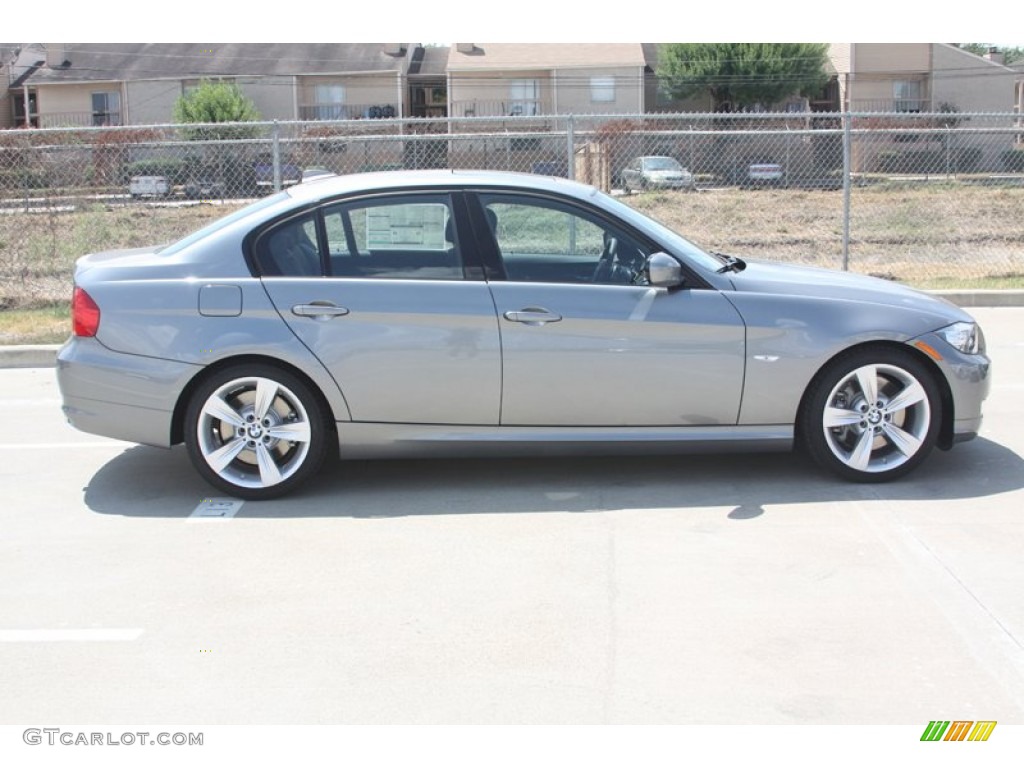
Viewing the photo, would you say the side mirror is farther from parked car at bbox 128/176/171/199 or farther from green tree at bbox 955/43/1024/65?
green tree at bbox 955/43/1024/65

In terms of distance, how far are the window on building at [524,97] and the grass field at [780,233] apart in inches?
1033

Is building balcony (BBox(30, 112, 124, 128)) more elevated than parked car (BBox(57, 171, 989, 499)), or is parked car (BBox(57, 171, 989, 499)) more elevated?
building balcony (BBox(30, 112, 124, 128))

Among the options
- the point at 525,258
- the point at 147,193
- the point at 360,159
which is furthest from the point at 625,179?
the point at 525,258

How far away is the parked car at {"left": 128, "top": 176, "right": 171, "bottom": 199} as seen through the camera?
14500mm

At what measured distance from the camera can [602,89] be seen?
47250 mm

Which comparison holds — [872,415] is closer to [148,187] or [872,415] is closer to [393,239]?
[393,239]

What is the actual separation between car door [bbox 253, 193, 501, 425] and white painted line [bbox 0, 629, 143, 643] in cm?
185

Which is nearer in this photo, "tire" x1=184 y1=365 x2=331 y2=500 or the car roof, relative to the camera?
"tire" x1=184 y1=365 x2=331 y2=500

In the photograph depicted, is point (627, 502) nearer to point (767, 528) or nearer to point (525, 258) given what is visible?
point (767, 528)

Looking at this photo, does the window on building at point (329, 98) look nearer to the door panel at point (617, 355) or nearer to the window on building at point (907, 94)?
the window on building at point (907, 94)

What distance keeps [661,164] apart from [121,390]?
17482mm

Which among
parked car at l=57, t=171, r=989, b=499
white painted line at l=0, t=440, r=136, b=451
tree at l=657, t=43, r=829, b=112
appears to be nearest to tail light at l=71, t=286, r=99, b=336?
parked car at l=57, t=171, r=989, b=499

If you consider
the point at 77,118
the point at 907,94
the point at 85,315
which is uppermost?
the point at 907,94

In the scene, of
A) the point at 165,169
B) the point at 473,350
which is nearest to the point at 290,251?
the point at 473,350
